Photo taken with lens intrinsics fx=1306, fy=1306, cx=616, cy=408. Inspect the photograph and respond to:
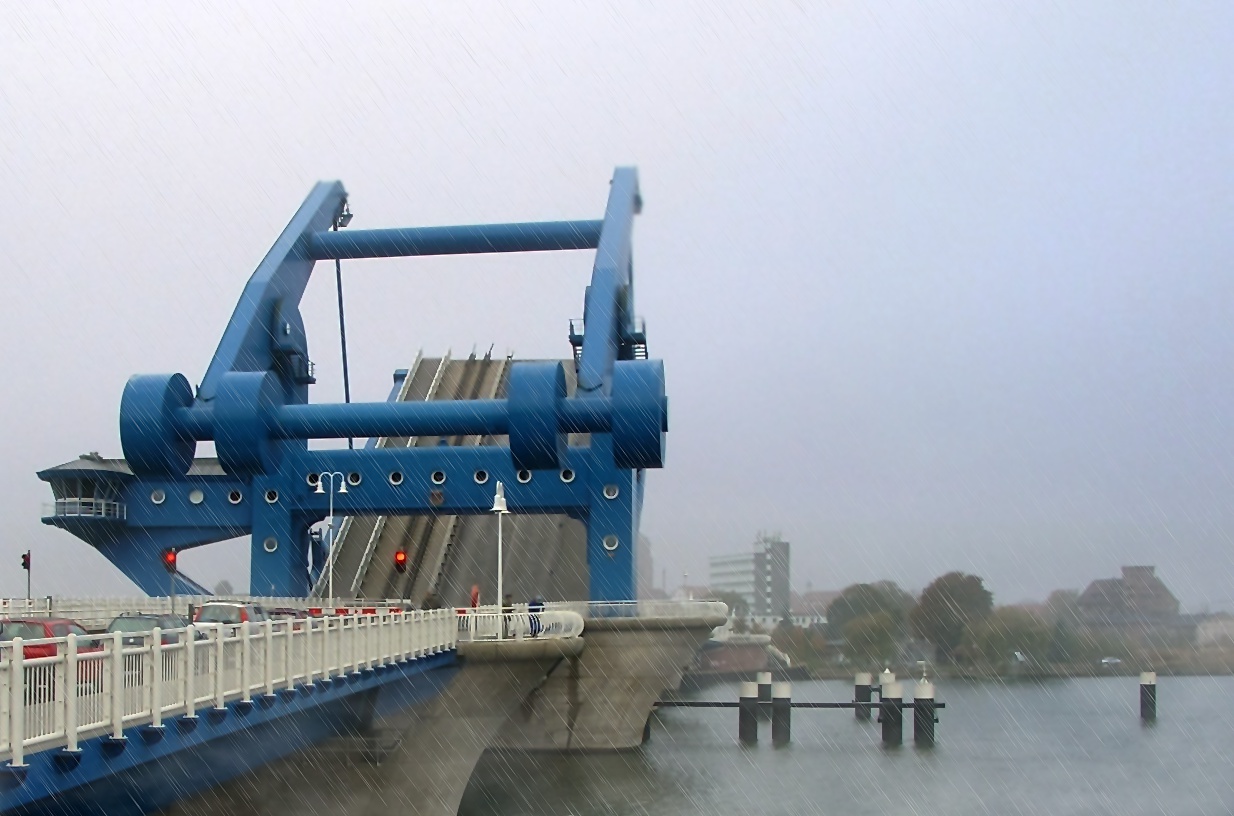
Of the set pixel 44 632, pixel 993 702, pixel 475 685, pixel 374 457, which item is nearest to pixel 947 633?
pixel 993 702

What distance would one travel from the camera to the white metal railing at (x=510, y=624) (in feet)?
94.0

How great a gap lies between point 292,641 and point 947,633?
84.3 meters

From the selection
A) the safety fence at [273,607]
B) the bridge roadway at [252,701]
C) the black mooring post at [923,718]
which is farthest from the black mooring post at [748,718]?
the bridge roadway at [252,701]

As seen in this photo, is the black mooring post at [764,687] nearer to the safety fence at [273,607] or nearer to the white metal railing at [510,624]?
the safety fence at [273,607]

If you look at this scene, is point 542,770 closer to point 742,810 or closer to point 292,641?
point 742,810

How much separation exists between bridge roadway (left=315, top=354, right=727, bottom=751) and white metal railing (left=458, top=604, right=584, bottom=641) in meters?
1.25

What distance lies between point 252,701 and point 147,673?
→ 8.97 ft

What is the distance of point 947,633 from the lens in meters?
94.8

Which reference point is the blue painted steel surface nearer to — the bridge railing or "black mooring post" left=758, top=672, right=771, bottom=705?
the bridge railing

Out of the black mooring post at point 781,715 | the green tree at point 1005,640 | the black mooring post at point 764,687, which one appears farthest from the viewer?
the green tree at point 1005,640

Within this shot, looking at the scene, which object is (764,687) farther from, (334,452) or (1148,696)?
(334,452)

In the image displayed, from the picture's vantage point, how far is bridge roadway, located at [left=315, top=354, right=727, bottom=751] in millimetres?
34219

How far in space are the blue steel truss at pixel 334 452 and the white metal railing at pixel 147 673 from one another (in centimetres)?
1862

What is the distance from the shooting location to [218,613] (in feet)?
69.4
